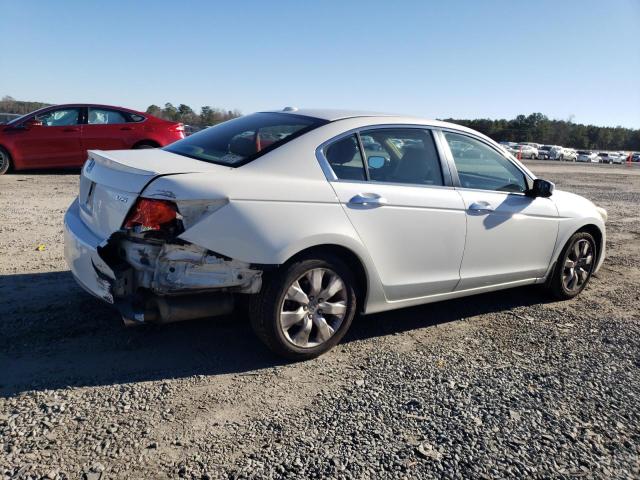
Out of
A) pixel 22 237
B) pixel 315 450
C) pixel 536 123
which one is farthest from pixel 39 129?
pixel 536 123

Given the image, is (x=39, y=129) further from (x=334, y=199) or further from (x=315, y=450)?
(x=315, y=450)

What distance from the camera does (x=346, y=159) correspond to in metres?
3.81

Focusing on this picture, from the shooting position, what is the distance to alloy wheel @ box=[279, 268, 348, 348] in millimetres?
3479

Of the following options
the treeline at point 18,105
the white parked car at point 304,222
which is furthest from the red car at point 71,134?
the treeline at point 18,105

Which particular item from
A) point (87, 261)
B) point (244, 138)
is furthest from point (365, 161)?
point (87, 261)

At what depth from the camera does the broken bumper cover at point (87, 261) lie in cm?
333

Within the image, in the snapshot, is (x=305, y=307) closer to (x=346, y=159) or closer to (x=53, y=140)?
(x=346, y=159)

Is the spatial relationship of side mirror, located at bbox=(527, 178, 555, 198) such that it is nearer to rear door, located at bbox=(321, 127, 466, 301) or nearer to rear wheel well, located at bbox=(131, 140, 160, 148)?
rear door, located at bbox=(321, 127, 466, 301)

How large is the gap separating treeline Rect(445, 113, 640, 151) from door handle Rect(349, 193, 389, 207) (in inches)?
3885

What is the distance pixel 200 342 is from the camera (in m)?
3.86

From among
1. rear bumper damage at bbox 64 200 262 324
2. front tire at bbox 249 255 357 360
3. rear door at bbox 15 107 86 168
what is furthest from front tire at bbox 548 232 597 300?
rear door at bbox 15 107 86 168

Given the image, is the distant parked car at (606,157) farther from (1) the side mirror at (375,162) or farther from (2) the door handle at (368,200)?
(2) the door handle at (368,200)

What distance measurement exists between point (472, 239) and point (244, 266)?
76.9 inches

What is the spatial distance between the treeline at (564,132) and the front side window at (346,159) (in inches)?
3880
